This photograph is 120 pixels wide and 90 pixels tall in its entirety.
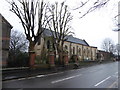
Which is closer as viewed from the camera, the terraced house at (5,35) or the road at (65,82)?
the road at (65,82)

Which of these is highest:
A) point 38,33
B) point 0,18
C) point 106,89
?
point 0,18

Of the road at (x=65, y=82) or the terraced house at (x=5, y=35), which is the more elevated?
the terraced house at (x=5, y=35)

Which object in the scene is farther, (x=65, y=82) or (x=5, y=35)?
(x=5, y=35)

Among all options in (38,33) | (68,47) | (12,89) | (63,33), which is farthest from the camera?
(68,47)

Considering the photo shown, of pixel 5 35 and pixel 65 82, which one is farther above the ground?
pixel 5 35

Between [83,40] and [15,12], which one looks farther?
[83,40]

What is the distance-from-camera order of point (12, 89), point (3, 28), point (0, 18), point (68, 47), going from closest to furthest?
point (12, 89) → point (0, 18) → point (3, 28) → point (68, 47)

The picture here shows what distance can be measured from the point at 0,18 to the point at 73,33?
53.0 ft

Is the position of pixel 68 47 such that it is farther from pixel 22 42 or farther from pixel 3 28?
pixel 3 28

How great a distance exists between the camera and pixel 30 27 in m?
29.6

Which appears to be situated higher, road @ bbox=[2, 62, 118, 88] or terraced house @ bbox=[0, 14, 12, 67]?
terraced house @ bbox=[0, 14, 12, 67]

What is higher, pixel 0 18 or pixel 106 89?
pixel 0 18

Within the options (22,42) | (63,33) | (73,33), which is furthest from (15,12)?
(22,42)

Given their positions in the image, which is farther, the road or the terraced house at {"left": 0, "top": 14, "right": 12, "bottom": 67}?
the terraced house at {"left": 0, "top": 14, "right": 12, "bottom": 67}
